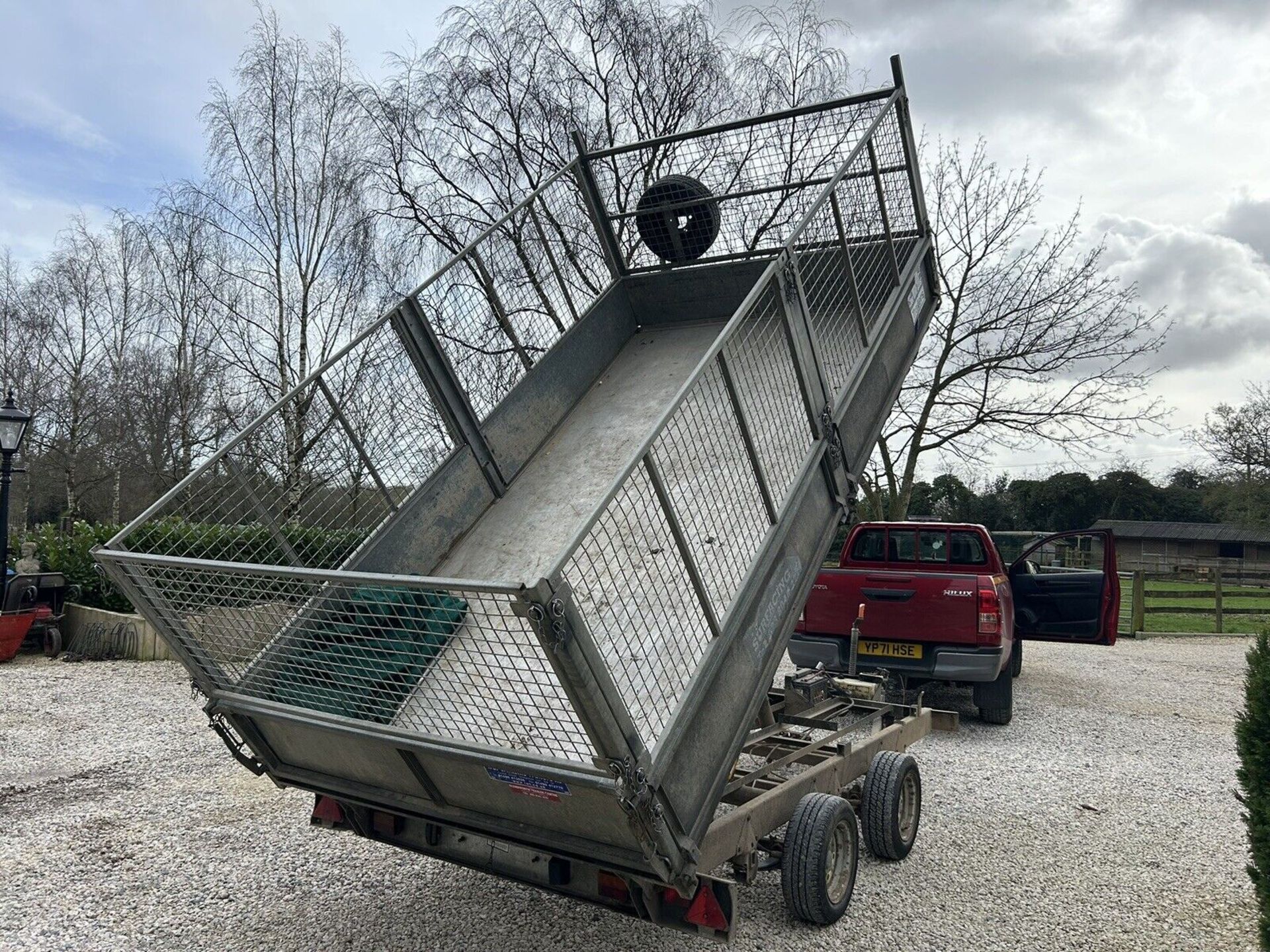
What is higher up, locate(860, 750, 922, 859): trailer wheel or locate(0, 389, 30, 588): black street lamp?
locate(0, 389, 30, 588): black street lamp

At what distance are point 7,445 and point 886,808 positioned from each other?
37.6 feet

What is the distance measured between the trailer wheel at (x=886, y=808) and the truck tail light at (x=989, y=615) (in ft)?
9.48

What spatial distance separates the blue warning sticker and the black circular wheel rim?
4.24m

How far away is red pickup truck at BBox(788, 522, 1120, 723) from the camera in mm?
7926

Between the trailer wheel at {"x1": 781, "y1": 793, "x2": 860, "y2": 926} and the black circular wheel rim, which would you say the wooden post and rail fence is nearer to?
the black circular wheel rim

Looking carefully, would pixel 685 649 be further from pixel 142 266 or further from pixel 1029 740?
pixel 142 266

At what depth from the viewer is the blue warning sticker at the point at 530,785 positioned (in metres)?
2.97

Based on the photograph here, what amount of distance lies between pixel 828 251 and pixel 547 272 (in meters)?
1.96

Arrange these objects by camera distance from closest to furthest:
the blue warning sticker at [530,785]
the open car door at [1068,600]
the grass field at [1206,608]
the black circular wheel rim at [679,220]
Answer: the blue warning sticker at [530,785]
the black circular wheel rim at [679,220]
the open car door at [1068,600]
the grass field at [1206,608]

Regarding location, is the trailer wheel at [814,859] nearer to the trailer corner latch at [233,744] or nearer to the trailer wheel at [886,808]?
the trailer wheel at [886,808]

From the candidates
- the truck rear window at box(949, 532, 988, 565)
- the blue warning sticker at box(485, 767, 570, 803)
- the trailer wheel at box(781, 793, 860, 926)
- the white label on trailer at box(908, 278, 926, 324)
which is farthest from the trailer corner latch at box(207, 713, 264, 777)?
the truck rear window at box(949, 532, 988, 565)

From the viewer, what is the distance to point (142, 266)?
24.8m

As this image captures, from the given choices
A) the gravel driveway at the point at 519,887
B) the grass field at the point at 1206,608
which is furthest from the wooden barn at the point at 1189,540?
the gravel driveway at the point at 519,887

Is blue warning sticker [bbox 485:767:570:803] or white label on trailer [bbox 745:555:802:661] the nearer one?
blue warning sticker [bbox 485:767:570:803]
